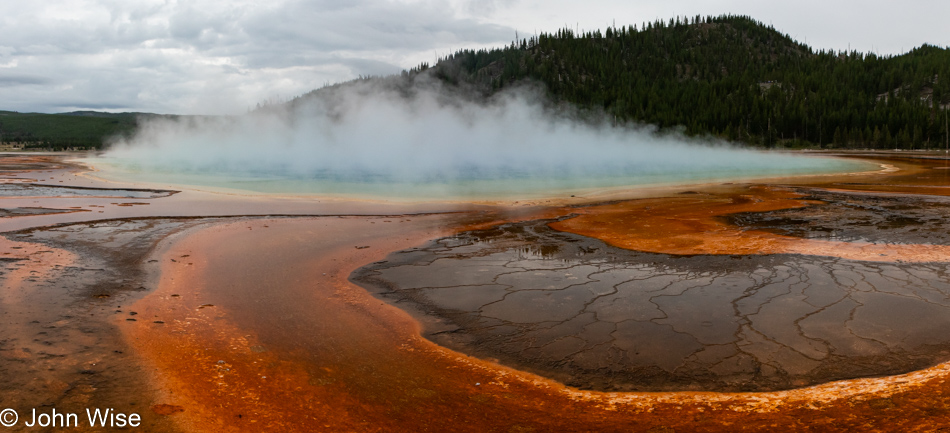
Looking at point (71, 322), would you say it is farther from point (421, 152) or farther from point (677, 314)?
point (421, 152)

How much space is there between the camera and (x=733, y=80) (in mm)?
104438

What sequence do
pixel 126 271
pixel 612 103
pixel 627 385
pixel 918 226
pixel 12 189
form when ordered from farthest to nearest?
pixel 612 103, pixel 12 189, pixel 918 226, pixel 126 271, pixel 627 385

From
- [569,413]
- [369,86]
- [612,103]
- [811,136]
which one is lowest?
[569,413]

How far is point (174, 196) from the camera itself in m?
19.8

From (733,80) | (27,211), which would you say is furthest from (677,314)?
(733,80)

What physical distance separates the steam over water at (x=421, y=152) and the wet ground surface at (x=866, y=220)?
8766 mm

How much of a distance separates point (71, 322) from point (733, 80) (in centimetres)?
11559

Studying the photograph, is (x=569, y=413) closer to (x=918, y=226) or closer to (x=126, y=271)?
(x=126, y=271)

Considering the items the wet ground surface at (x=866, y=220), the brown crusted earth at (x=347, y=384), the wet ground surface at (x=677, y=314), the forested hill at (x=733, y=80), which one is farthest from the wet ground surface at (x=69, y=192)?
the forested hill at (x=733, y=80)

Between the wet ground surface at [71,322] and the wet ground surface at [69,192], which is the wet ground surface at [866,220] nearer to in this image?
the wet ground surface at [71,322]

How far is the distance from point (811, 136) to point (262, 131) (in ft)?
279

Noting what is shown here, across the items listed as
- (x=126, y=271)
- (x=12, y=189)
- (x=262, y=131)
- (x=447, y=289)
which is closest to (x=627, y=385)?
(x=447, y=289)

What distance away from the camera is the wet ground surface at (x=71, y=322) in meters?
4.35

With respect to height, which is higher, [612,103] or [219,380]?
[612,103]
